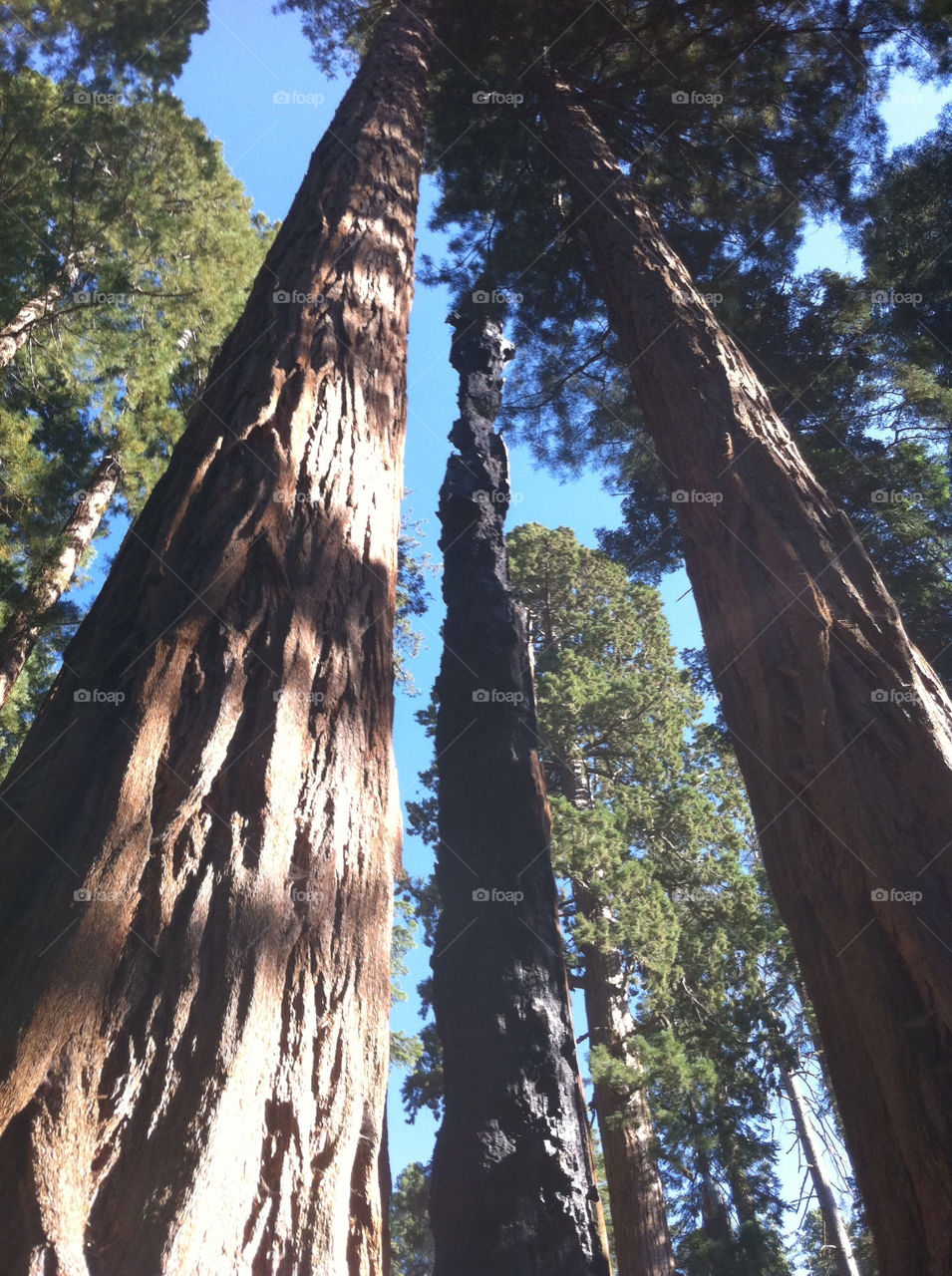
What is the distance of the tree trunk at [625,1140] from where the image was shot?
26.7ft

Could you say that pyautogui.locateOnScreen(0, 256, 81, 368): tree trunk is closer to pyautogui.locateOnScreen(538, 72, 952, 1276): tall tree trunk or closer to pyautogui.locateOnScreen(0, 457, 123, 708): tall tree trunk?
pyautogui.locateOnScreen(0, 457, 123, 708): tall tree trunk

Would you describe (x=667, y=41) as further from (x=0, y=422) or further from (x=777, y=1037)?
(x=777, y=1037)

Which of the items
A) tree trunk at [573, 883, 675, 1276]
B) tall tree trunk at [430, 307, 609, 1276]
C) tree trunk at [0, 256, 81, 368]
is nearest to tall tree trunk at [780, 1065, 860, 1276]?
tree trunk at [573, 883, 675, 1276]

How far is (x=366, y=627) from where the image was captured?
72.1 inches

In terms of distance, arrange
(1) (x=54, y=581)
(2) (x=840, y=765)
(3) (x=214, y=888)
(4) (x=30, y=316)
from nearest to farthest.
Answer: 1. (3) (x=214, y=888)
2. (2) (x=840, y=765)
3. (1) (x=54, y=581)
4. (4) (x=30, y=316)

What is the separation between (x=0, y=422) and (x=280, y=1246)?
8565mm

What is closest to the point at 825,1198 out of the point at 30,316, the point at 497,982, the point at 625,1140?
the point at 625,1140

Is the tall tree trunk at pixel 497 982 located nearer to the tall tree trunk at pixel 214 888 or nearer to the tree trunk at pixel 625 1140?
the tall tree trunk at pixel 214 888

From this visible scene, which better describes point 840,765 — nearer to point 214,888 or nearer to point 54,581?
point 214,888

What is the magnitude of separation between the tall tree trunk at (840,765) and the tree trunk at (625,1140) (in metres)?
6.91

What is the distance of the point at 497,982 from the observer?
16.9ft

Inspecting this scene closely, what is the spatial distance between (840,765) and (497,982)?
3055 mm

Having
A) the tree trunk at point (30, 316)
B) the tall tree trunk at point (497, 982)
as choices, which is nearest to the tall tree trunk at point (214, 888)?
the tall tree trunk at point (497, 982)

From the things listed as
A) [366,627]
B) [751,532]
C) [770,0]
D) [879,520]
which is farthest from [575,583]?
[366,627]
